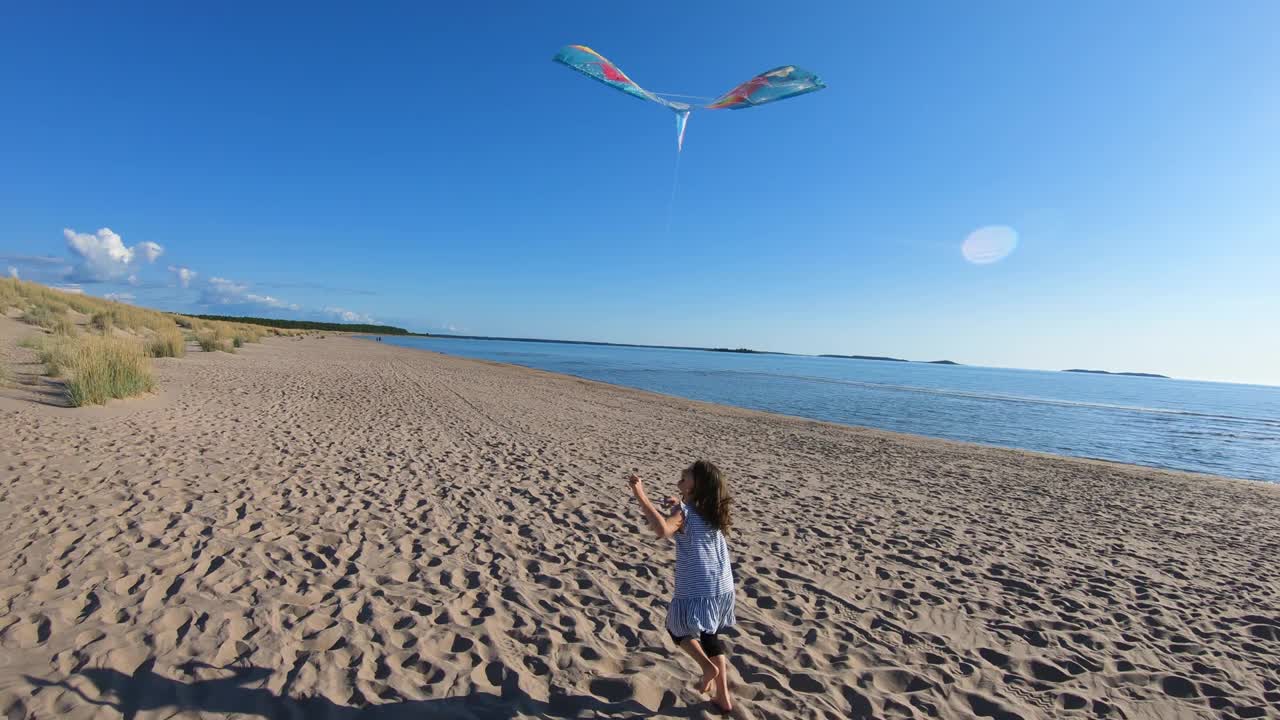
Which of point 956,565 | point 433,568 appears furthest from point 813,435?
point 433,568

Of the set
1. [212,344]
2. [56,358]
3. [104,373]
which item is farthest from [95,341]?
[212,344]

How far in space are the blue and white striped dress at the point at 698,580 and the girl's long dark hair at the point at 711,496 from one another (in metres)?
0.05

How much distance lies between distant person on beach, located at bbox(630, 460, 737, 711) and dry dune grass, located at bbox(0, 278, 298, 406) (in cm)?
1277

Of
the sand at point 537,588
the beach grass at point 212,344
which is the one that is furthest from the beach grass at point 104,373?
the beach grass at point 212,344

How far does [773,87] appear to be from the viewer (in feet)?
21.2

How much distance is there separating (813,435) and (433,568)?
45.3 ft

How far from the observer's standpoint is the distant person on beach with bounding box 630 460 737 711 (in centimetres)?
306

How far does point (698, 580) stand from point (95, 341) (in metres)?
15.8

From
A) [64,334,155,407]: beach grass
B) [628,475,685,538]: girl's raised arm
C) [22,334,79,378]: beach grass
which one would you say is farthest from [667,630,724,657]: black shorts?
[22,334,79,378]: beach grass

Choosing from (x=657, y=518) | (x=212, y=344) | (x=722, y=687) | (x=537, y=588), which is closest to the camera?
(x=657, y=518)

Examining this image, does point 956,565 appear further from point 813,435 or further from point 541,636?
point 813,435

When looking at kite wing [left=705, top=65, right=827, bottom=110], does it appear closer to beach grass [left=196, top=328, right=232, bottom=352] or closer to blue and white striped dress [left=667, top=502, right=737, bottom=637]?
blue and white striped dress [left=667, top=502, right=737, bottom=637]

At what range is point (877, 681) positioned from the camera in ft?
12.4

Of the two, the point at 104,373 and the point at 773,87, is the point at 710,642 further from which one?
the point at 104,373
